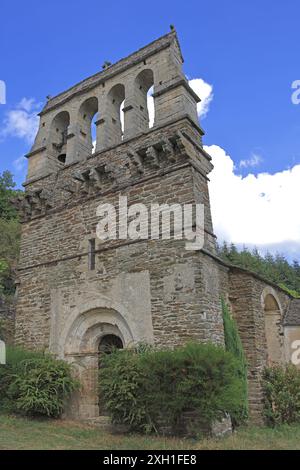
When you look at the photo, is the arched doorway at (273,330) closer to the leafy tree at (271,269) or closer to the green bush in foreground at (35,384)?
the green bush in foreground at (35,384)

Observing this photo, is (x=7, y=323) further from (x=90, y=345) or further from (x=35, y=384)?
(x=35, y=384)

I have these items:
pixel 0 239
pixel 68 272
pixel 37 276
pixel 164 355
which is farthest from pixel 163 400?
pixel 0 239

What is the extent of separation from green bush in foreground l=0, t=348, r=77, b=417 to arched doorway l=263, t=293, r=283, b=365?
23.2 feet

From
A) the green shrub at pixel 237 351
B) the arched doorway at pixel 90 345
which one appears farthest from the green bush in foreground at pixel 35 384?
the green shrub at pixel 237 351

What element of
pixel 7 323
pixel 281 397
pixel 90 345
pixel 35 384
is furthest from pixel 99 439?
pixel 7 323

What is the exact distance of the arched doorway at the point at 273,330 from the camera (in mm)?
13031

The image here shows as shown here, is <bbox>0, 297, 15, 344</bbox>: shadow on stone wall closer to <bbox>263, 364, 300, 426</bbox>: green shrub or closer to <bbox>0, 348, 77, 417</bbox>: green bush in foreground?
<bbox>0, 348, 77, 417</bbox>: green bush in foreground

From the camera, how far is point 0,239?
22.8 meters

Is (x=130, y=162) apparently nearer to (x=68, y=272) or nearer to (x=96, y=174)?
(x=96, y=174)

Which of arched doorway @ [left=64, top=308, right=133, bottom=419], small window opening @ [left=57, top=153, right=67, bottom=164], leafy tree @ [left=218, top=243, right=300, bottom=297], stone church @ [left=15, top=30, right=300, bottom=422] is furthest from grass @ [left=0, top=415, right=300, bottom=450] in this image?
leafy tree @ [left=218, top=243, right=300, bottom=297]

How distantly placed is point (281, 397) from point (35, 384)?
6216 millimetres

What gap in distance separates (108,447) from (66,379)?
259 centimetres

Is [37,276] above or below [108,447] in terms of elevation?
above

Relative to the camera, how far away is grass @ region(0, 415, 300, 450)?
6609mm
